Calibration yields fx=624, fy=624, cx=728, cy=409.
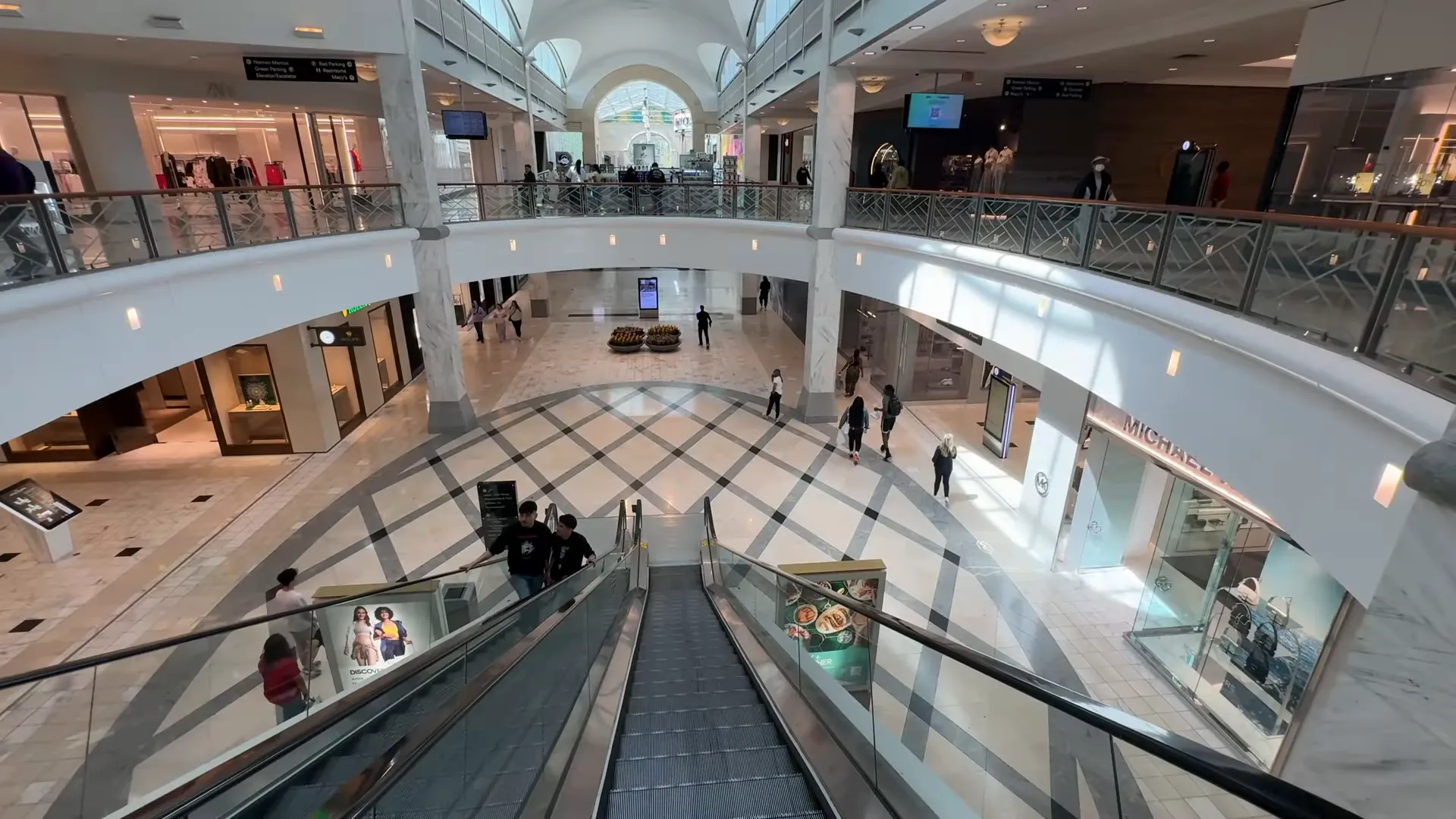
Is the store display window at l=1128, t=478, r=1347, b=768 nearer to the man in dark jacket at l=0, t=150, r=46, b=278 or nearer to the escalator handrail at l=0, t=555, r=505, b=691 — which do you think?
the escalator handrail at l=0, t=555, r=505, b=691

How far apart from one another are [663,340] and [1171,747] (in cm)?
1766

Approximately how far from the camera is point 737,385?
1611cm

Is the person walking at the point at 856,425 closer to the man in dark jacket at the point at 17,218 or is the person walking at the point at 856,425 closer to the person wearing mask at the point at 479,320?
the man in dark jacket at the point at 17,218

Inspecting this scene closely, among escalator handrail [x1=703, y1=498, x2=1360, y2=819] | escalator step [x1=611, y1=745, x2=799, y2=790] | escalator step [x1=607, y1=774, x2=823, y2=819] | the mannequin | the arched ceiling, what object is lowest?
escalator step [x1=611, y1=745, x2=799, y2=790]

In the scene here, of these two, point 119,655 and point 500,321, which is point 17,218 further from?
point 500,321

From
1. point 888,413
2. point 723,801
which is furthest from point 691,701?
point 888,413

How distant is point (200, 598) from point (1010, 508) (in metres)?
11.8

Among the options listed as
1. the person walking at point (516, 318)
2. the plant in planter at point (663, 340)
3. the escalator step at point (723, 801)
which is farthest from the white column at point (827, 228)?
the escalator step at point (723, 801)

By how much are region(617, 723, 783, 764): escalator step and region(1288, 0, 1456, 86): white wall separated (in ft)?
25.3

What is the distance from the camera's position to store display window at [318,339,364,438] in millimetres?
12867

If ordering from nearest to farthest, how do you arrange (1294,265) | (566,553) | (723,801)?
(723,801) → (1294,265) → (566,553)

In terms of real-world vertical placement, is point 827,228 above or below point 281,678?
above

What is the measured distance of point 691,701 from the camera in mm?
4047

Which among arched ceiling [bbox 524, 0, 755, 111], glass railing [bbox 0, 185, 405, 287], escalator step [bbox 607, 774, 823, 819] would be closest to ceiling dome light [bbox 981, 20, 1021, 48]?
escalator step [bbox 607, 774, 823, 819]
